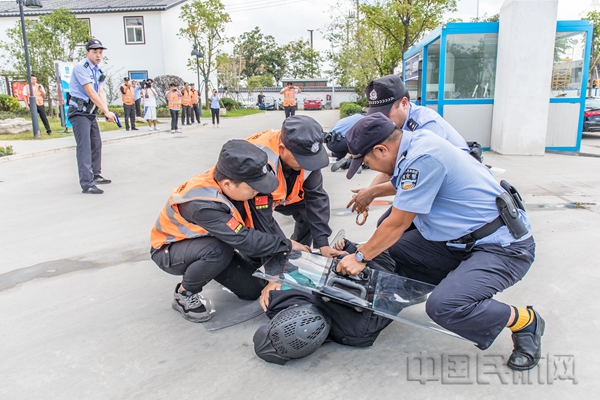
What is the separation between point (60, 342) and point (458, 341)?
2305 mm

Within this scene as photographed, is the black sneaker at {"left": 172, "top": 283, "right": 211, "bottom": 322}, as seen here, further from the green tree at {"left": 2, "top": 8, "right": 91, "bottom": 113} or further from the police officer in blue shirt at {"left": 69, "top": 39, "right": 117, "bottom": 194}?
the green tree at {"left": 2, "top": 8, "right": 91, "bottom": 113}

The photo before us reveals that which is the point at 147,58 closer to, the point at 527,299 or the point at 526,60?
the point at 526,60

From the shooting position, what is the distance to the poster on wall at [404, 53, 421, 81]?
12.7 metres

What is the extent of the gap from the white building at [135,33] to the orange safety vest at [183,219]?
27875 mm

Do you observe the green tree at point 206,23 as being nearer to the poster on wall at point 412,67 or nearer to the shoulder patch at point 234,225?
the poster on wall at point 412,67

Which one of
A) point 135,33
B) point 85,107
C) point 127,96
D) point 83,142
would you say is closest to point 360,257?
point 83,142

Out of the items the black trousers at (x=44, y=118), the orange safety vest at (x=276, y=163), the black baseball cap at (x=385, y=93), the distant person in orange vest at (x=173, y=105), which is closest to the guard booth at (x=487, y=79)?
the black baseball cap at (x=385, y=93)

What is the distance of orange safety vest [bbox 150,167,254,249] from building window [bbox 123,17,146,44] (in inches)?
1134

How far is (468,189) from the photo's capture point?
2.41m

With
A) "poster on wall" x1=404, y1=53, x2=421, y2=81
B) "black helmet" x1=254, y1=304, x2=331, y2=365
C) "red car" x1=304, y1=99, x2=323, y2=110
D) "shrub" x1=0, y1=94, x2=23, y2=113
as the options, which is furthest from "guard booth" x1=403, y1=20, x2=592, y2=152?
"red car" x1=304, y1=99, x2=323, y2=110

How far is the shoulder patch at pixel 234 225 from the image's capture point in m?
2.62

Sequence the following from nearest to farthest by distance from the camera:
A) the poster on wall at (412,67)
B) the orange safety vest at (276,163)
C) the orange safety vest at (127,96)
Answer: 1. the orange safety vest at (276,163)
2. the poster on wall at (412,67)
3. the orange safety vest at (127,96)

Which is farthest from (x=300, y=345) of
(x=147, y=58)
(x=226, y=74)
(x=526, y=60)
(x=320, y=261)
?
(x=226, y=74)

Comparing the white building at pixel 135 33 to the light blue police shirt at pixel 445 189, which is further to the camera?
the white building at pixel 135 33
